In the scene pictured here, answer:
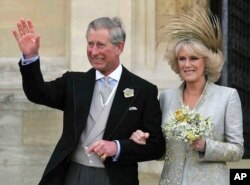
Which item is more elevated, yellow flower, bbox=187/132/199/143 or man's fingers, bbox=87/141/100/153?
yellow flower, bbox=187/132/199/143

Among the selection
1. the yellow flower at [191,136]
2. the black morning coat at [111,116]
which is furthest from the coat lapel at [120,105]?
the yellow flower at [191,136]

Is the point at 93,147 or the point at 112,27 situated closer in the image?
the point at 93,147

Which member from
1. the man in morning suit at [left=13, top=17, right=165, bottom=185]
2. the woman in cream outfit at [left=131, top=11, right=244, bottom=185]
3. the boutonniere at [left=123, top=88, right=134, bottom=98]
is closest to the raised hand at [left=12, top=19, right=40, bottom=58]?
the man in morning suit at [left=13, top=17, right=165, bottom=185]

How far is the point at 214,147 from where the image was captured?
3.73 meters

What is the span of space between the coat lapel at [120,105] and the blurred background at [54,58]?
8.79 feet

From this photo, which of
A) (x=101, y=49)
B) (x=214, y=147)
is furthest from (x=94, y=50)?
(x=214, y=147)

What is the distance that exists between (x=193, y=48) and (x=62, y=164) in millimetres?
865

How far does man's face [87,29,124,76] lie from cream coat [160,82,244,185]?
426 millimetres

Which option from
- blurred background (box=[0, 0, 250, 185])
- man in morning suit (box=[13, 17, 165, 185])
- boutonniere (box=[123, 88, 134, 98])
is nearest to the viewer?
man in morning suit (box=[13, 17, 165, 185])

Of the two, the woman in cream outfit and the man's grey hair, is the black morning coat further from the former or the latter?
the man's grey hair

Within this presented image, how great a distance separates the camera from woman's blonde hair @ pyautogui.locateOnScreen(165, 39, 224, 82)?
12.6ft

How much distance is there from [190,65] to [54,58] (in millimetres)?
3048

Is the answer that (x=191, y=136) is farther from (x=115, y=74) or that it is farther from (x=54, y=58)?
(x=54, y=58)

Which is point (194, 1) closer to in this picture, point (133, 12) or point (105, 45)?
point (133, 12)
